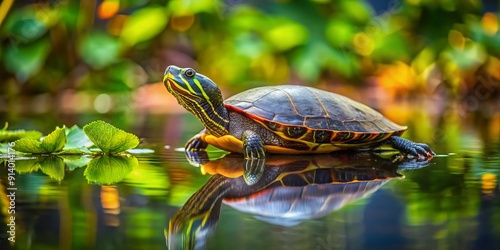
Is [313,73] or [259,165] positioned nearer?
[259,165]

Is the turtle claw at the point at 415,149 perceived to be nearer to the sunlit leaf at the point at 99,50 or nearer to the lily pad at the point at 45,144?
the lily pad at the point at 45,144

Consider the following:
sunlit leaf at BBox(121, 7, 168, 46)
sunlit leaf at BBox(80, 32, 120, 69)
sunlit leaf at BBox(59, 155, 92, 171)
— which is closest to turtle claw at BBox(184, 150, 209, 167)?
sunlit leaf at BBox(59, 155, 92, 171)

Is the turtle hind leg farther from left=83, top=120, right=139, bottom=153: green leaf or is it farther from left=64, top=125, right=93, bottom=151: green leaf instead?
left=64, top=125, right=93, bottom=151: green leaf

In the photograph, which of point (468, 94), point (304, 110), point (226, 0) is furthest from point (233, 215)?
point (226, 0)

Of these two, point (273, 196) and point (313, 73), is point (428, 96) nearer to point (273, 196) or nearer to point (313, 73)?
point (313, 73)

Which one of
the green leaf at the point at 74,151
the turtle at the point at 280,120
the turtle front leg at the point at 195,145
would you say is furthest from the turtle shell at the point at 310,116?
the green leaf at the point at 74,151

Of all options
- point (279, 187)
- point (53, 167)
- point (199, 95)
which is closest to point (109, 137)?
point (53, 167)
